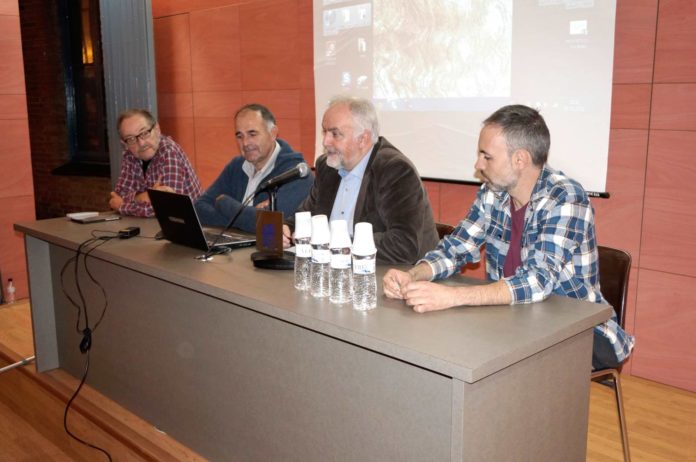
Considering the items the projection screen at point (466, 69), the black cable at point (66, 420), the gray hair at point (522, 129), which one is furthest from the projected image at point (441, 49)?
the black cable at point (66, 420)

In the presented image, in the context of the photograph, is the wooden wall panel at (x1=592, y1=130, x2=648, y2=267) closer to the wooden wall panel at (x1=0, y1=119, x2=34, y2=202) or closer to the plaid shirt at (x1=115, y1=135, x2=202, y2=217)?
the plaid shirt at (x1=115, y1=135, x2=202, y2=217)

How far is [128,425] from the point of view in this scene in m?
2.67

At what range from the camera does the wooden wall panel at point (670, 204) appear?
9.45 feet

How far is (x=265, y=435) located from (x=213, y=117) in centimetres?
381

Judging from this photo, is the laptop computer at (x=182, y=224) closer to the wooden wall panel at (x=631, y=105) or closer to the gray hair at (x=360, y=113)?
the gray hair at (x=360, y=113)

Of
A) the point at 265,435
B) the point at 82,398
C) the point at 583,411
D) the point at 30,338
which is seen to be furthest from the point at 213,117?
the point at 583,411

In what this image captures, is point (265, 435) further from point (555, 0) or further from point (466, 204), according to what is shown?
point (555, 0)

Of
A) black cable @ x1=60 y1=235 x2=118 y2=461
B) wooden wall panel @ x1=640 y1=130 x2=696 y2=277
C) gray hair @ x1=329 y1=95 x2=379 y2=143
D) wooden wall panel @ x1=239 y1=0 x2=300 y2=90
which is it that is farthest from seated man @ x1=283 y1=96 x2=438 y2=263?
wooden wall panel @ x1=239 y1=0 x2=300 y2=90

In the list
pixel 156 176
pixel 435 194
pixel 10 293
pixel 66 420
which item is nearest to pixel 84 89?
pixel 10 293

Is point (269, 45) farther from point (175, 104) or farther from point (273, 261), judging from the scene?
point (273, 261)

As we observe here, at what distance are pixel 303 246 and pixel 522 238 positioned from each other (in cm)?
67

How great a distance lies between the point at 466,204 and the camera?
147 inches

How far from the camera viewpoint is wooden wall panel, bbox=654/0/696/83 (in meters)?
2.78

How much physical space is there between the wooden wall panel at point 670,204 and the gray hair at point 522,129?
1.39m
